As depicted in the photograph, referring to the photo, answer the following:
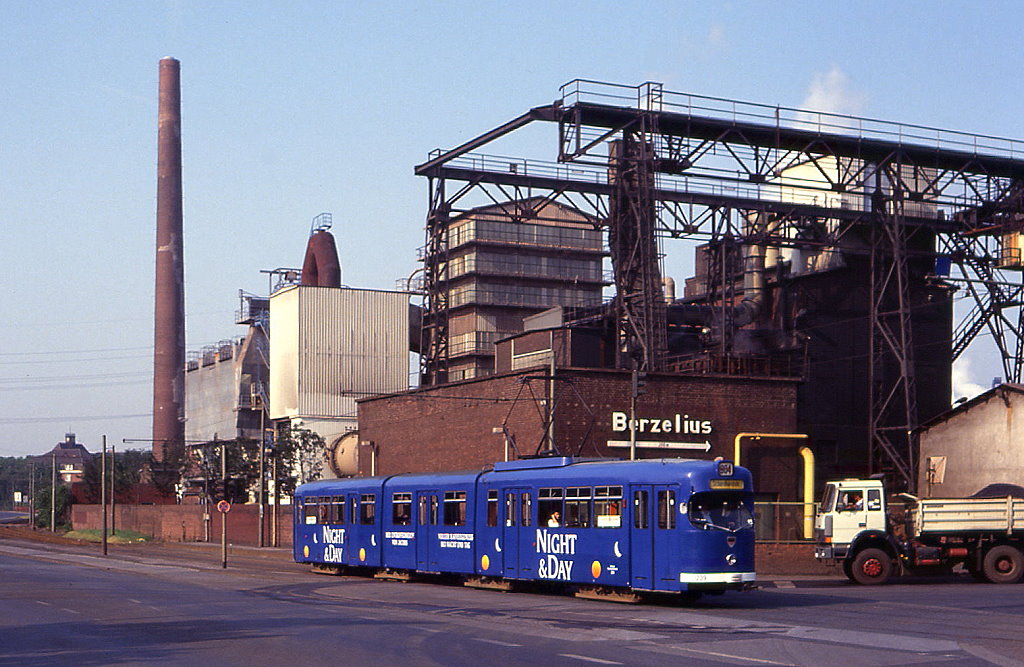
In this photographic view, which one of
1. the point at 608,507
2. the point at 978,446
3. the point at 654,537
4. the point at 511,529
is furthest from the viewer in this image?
the point at 978,446

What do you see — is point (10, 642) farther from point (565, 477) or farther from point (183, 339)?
point (183, 339)

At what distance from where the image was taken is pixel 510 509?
32.0 m

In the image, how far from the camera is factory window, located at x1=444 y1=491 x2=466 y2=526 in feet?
111

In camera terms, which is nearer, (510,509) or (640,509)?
(640,509)

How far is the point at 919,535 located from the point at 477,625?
18511mm

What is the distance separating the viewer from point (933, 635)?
2061cm

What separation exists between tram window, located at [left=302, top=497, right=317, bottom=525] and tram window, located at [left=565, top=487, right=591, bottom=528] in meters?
14.3

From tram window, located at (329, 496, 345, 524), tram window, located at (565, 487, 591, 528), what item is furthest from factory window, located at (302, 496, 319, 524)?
tram window, located at (565, 487, 591, 528)

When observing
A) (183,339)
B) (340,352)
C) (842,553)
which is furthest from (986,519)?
(183,339)

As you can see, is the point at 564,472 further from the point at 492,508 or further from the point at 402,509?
the point at 402,509

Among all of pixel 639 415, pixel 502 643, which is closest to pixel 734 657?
pixel 502 643

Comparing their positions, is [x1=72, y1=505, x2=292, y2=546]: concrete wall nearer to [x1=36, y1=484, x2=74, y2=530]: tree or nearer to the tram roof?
[x1=36, y1=484, x2=74, y2=530]: tree

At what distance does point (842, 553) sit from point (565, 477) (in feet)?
33.0

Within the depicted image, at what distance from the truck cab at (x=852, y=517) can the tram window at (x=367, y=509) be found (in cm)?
1229
